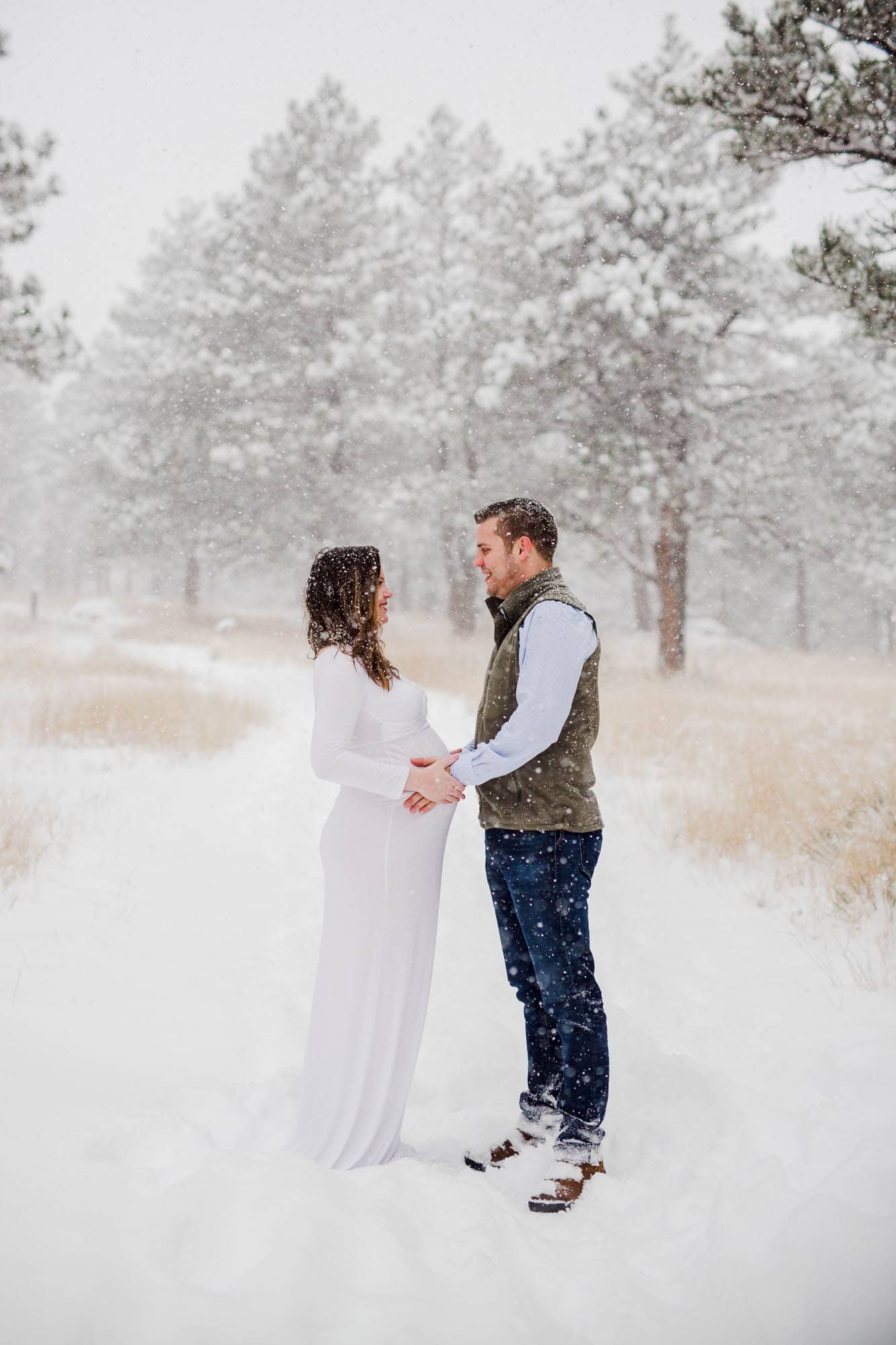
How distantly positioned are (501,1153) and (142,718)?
28.2ft

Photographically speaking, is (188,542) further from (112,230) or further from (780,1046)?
(780,1046)

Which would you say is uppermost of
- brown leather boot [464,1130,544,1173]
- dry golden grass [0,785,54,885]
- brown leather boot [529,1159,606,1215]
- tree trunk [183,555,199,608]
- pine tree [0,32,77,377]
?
pine tree [0,32,77,377]

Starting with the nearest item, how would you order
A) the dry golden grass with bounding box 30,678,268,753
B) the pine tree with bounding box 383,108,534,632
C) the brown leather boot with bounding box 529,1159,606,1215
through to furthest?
1. the brown leather boot with bounding box 529,1159,606,1215
2. the dry golden grass with bounding box 30,678,268,753
3. the pine tree with bounding box 383,108,534,632

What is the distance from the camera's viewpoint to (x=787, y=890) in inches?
214

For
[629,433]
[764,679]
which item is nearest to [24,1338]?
[629,433]

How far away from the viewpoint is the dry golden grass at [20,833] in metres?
5.31

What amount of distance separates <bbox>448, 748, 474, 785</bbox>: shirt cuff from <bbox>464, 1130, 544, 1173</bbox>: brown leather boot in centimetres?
143

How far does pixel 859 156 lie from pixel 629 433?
6.78 m

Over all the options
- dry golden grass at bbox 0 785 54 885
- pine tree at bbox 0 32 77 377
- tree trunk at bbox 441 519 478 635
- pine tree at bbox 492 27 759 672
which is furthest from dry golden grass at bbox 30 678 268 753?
tree trunk at bbox 441 519 478 635

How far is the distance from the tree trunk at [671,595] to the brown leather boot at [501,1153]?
12688mm

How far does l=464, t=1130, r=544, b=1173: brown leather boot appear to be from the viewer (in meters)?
2.87

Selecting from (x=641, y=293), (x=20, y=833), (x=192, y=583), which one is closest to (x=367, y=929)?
(x=20, y=833)

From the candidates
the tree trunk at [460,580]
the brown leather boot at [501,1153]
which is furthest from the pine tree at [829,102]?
the tree trunk at [460,580]

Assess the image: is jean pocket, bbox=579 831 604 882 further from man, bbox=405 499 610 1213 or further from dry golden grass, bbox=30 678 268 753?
dry golden grass, bbox=30 678 268 753
